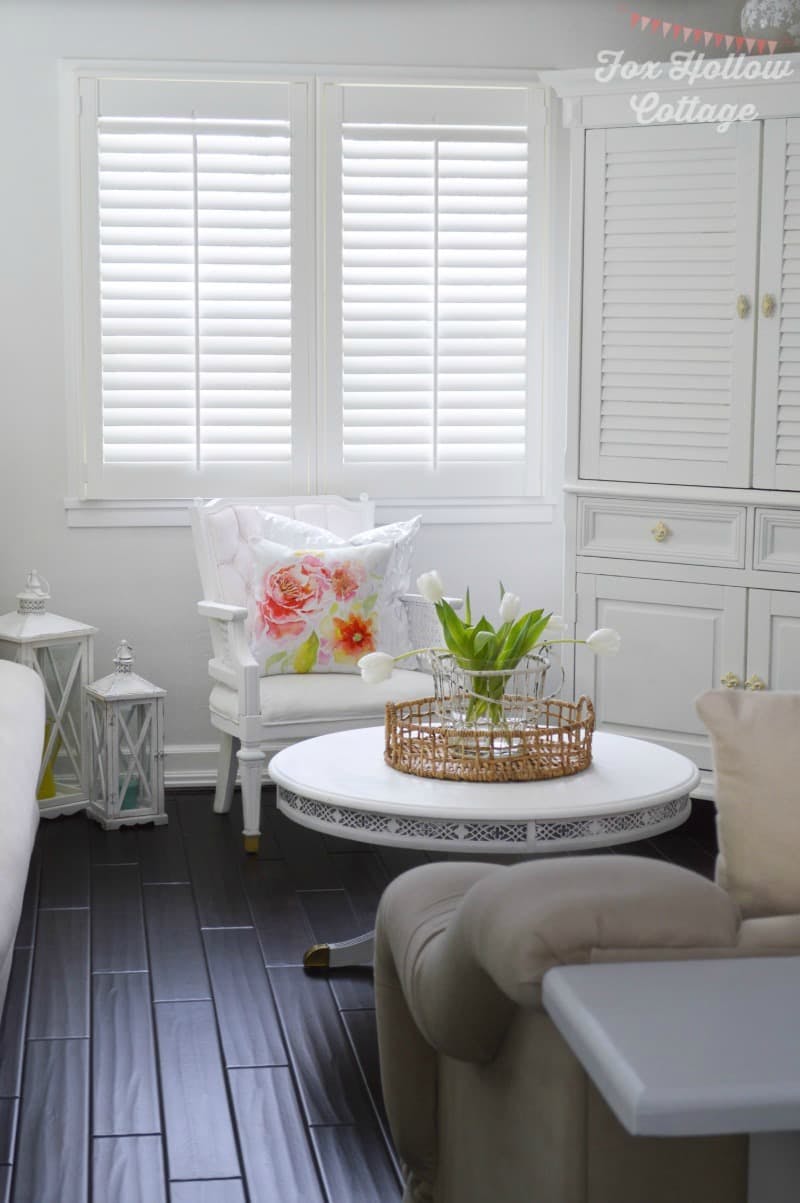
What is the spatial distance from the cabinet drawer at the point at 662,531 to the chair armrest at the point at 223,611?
3.27 feet

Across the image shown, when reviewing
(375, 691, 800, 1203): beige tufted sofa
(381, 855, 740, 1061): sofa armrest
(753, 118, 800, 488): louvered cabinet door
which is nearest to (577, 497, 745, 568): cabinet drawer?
(753, 118, 800, 488): louvered cabinet door

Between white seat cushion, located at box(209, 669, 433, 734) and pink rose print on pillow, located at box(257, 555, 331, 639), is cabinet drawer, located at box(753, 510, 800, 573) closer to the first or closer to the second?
white seat cushion, located at box(209, 669, 433, 734)

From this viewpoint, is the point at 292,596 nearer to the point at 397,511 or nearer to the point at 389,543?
the point at 389,543

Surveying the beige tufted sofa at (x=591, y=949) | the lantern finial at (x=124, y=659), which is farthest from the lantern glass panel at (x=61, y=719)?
the beige tufted sofa at (x=591, y=949)

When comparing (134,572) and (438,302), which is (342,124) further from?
(134,572)

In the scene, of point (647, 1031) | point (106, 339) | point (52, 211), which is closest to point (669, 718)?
point (106, 339)

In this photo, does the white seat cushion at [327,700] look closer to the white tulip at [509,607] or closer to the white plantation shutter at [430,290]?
the white plantation shutter at [430,290]

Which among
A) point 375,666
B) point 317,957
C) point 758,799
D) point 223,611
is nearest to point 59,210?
point 223,611

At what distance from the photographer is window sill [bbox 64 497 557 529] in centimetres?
424

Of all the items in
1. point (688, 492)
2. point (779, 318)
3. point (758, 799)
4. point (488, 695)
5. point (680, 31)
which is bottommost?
point (488, 695)

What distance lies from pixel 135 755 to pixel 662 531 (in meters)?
1.61

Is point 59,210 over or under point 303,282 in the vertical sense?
over

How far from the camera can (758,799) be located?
135 centimetres

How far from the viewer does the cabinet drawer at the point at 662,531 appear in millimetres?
3727
